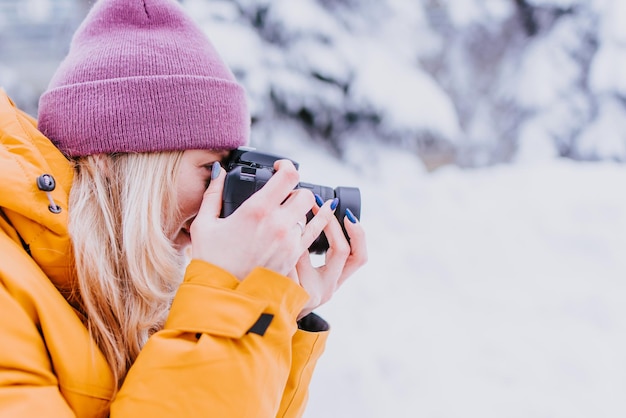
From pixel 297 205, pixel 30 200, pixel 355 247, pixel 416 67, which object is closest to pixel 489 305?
pixel 355 247

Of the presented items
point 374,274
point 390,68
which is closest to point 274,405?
point 374,274

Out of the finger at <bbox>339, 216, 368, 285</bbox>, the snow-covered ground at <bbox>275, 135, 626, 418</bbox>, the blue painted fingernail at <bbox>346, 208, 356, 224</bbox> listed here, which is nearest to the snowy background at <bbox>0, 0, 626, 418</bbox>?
the snow-covered ground at <bbox>275, 135, 626, 418</bbox>

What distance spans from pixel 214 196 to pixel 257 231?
11cm

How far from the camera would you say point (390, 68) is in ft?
9.20

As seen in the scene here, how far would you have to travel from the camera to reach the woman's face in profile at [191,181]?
0.84 meters

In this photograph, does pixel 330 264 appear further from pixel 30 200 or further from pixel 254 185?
pixel 30 200

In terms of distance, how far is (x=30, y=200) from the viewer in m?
0.68

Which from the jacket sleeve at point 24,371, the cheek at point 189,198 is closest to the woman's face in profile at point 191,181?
the cheek at point 189,198

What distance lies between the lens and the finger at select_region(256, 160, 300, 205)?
73 centimetres

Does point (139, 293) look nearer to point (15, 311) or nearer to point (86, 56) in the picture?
point (15, 311)

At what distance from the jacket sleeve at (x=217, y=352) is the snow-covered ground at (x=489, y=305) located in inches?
33.6

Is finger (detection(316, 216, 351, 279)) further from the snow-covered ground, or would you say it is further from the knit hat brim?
the snow-covered ground

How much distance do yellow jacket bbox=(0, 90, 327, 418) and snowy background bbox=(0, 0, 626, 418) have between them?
0.87m

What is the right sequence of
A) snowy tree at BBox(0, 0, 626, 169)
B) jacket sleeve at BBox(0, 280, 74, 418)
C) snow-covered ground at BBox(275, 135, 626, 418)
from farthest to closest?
snowy tree at BBox(0, 0, 626, 169) → snow-covered ground at BBox(275, 135, 626, 418) → jacket sleeve at BBox(0, 280, 74, 418)
